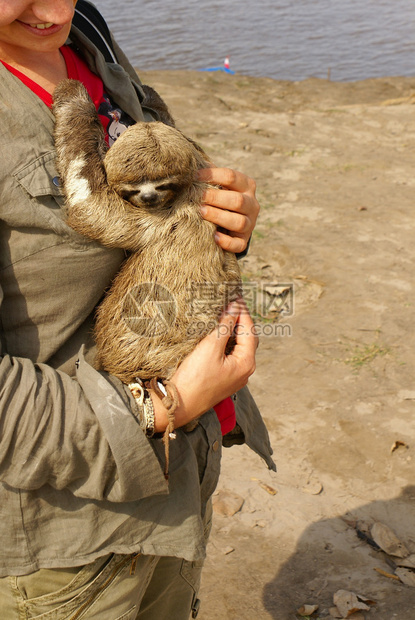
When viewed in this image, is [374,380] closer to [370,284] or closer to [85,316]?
[370,284]

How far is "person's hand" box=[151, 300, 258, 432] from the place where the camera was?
6.43ft

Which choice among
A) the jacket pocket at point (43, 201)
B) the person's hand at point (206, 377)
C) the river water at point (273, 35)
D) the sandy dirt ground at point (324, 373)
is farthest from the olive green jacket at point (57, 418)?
the river water at point (273, 35)

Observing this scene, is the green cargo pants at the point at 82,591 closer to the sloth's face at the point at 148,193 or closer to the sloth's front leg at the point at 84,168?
the sloth's front leg at the point at 84,168

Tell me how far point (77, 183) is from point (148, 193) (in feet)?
0.97

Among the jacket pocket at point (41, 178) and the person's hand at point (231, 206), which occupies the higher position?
the jacket pocket at point (41, 178)

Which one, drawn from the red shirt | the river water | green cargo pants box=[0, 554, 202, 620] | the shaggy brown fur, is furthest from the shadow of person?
the river water

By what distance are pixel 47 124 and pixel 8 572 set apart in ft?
4.79

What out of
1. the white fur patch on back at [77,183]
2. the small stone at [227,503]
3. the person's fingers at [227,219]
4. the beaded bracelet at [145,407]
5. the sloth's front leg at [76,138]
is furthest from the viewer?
the small stone at [227,503]

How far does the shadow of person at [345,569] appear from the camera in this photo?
3.85 m

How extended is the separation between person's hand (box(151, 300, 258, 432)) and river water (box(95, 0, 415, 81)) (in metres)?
16.7

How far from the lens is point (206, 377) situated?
78.6 inches

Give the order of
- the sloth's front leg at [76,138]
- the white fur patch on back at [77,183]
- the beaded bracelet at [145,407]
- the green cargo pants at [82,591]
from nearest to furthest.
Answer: the beaded bracelet at [145,407], the green cargo pants at [82,591], the sloth's front leg at [76,138], the white fur patch on back at [77,183]

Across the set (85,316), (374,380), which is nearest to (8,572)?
(85,316)

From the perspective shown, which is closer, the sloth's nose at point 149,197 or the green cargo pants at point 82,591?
the green cargo pants at point 82,591
